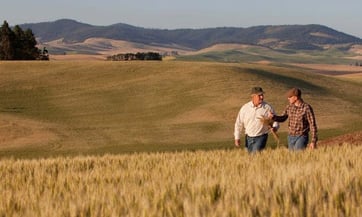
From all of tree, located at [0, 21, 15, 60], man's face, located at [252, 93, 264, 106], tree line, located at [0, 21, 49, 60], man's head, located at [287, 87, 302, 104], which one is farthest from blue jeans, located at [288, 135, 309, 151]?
tree, located at [0, 21, 15, 60]

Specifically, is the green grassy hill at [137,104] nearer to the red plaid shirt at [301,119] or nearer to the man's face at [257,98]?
the red plaid shirt at [301,119]

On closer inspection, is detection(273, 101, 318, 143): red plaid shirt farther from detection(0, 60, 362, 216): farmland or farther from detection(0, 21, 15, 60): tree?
detection(0, 21, 15, 60): tree

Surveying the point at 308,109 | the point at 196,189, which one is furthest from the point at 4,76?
the point at 196,189

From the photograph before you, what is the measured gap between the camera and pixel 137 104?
55.3 m

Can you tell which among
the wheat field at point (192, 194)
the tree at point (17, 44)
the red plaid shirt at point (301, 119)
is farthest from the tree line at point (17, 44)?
the wheat field at point (192, 194)

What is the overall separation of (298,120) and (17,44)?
78616mm

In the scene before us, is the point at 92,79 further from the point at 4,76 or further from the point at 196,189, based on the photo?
the point at 196,189

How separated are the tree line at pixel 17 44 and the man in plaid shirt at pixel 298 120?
72.5m

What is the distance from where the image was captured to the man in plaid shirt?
39.1ft

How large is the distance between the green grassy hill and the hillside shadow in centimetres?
13

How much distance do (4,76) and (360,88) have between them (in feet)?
118

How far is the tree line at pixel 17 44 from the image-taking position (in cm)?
8244

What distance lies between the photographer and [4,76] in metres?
65.7

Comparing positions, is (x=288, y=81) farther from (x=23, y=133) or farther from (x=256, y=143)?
(x=256, y=143)
